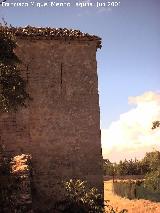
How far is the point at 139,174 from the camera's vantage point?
164ft

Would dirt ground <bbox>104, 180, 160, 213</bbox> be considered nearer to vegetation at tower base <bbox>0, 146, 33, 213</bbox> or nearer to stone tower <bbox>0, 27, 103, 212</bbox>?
stone tower <bbox>0, 27, 103, 212</bbox>

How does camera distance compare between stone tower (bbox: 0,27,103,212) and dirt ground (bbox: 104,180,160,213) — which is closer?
stone tower (bbox: 0,27,103,212)

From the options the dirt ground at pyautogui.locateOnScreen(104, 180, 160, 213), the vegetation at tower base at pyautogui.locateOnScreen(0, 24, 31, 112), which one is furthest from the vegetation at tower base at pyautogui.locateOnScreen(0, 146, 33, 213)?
the dirt ground at pyautogui.locateOnScreen(104, 180, 160, 213)

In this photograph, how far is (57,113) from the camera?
16219 mm

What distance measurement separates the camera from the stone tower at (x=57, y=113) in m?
15.8

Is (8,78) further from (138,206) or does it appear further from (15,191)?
(138,206)

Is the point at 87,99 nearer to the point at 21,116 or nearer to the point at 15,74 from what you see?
the point at 21,116

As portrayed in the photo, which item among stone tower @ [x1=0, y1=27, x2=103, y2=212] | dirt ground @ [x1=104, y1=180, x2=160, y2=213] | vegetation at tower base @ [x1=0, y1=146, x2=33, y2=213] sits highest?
stone tower @ [x1=0, y1=27, x2=103, y2=212]

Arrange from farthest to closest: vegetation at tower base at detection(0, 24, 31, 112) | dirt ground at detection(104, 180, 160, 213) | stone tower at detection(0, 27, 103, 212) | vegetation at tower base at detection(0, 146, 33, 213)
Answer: dirt ground at detection(104, 180, 160, 213)
stone tower at detection(0, 27, 103, 212)
vegetation at tower base at detection(0, 24, 31, 112)
vegetation at tower base at detection(0, 146, 33, 213)

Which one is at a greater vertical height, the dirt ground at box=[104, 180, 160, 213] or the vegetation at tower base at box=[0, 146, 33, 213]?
the vegetation at tower base at box=[0, 146, 33, 213]

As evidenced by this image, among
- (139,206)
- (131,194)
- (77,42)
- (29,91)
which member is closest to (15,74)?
(29,91)

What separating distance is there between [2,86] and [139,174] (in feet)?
137

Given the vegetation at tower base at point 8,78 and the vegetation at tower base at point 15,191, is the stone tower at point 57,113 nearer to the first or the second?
the vegetation at tower base at point 8,78

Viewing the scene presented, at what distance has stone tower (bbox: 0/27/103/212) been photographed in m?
15.8
